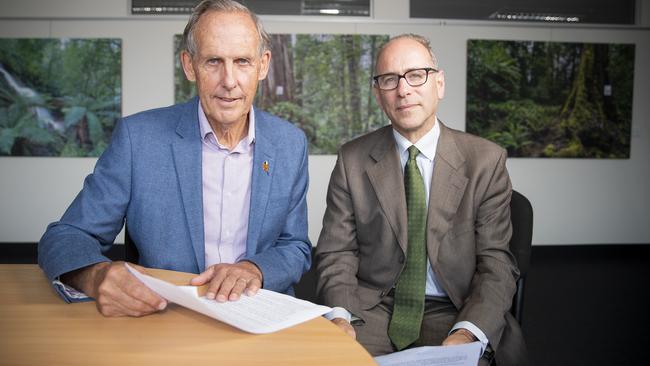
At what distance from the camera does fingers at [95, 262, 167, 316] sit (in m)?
1.22

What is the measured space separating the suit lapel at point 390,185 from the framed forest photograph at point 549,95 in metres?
4.49

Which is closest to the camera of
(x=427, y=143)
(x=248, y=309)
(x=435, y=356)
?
(x=248, y=309)

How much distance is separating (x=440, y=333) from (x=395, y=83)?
3.15 feet

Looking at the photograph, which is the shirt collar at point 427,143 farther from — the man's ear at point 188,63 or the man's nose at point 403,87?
the man's ear at point 188,63

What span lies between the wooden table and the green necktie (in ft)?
2.82

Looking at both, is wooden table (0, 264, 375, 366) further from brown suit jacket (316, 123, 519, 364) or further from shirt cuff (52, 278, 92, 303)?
brown suit jacket (316, 123, 519, 364)

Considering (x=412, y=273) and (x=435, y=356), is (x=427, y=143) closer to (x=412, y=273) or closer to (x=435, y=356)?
(x=412, y=273)

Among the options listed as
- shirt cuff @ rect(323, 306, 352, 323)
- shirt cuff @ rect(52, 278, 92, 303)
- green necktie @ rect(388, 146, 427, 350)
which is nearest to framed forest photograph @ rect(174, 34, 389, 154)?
green necktie @ rect(388, 146, 427, 350)

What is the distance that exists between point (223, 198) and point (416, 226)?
0.73m

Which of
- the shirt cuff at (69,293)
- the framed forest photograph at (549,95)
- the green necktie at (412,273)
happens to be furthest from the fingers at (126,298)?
the framed forest photograph at (549,95)

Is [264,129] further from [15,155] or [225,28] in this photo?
[15,155]

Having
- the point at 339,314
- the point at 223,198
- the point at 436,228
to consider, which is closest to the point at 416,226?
the point at 436,228

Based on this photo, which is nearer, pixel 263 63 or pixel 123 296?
pixel 123 296

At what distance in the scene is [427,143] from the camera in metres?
2.15
